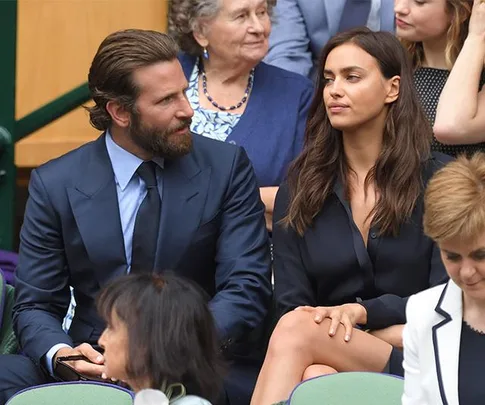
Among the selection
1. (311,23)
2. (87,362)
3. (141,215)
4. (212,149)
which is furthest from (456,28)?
(87,362)

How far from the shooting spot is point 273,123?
5039 millimetres

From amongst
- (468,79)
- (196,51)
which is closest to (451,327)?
(468,79)

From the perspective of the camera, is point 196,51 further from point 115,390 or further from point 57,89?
point 115,390

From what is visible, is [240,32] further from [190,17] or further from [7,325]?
[7,325]

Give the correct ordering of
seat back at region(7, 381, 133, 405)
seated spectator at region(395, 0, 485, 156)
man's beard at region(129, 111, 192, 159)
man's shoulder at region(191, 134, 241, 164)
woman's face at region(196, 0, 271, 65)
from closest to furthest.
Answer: seat back at region(7, 381, 133, 405)
man's beard at region(129, 111, 192, 159)
man's shoulder at region(191, 134, 241, 164)
seated spectator at region(395, 0, 485, 156)
woman's face at region(196, 0, 271, 65)

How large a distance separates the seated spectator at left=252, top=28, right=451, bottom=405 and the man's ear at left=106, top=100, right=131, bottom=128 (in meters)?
0.58

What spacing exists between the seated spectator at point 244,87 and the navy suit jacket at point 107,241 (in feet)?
1.54

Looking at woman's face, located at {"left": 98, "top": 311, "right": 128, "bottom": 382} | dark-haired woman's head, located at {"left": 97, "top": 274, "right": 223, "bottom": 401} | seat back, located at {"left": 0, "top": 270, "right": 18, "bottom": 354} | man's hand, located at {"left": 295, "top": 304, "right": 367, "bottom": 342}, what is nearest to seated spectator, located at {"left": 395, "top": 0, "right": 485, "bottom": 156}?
man's hand, located at {"left": 295, "top": 304, "right": 367, "bottom": 342}

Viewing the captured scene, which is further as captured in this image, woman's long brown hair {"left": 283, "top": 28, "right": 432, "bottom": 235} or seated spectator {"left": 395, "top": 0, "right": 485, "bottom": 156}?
seated spectator {"left": 395, "top": 0, "right": 485, "bottom": 156}

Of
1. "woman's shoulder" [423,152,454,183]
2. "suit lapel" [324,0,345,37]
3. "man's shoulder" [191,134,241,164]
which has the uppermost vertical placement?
"suit lapel" [324,0,345,37]

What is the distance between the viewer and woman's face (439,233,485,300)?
3332 millimetres

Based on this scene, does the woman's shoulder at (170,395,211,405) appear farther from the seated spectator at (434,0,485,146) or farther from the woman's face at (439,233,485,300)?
the seated spectator at (434,0,485,146)

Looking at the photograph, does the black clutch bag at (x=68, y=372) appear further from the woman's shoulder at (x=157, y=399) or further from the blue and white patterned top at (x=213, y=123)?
the blue and white patterned top at (x=213, y=123)

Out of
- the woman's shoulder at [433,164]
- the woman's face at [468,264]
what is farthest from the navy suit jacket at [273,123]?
the woman's face at [468,264]
